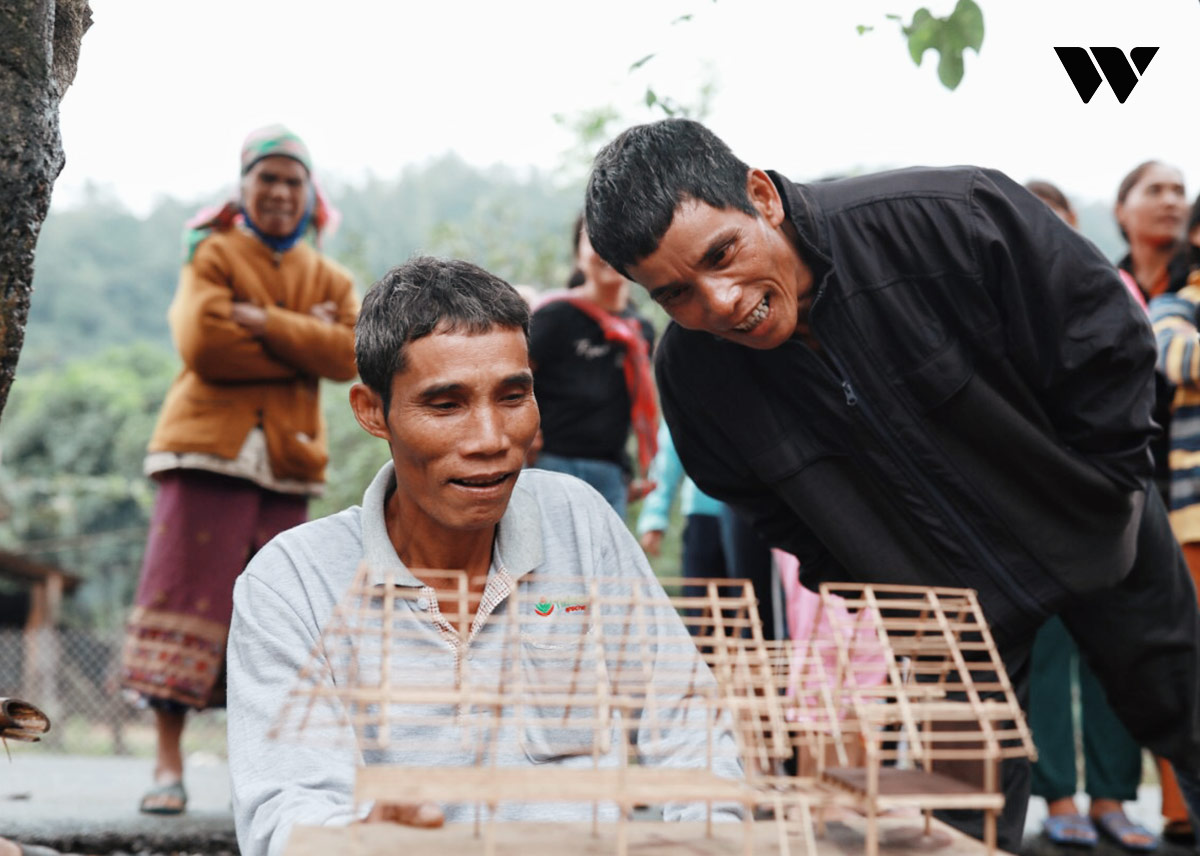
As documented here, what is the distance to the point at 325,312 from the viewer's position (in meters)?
4.92

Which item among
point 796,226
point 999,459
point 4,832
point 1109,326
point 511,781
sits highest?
point 796,226

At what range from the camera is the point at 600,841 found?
1620 mm

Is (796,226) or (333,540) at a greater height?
(796,226)

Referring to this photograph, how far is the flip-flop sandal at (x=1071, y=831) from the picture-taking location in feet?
14.4

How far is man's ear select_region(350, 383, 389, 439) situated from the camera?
2.40m

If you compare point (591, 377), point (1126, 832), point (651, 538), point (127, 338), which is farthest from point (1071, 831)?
point (127, 338)

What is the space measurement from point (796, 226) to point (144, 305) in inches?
1203

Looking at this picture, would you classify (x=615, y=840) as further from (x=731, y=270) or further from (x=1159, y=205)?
(x=1159, y=205)

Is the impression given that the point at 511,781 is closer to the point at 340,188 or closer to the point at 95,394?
the point at 95,394

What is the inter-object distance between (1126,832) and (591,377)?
8.84 ft

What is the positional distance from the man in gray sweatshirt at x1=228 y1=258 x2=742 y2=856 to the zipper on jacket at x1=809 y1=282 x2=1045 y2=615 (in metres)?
Result: 0.74

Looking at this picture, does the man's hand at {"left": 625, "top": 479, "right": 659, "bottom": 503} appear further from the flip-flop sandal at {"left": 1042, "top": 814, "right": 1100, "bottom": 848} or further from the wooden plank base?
the wooden plank base

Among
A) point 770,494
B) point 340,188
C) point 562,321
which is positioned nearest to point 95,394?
point 340,188

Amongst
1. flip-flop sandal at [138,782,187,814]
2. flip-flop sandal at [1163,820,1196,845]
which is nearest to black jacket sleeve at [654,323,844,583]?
flip-flop sandal at [1163,820,1196,845]
